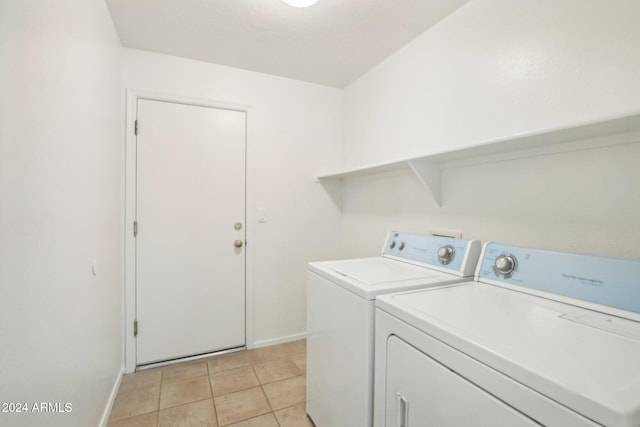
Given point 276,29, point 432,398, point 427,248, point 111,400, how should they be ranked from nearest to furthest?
point 432,398
point 427,248
point 111,400
point 276,29

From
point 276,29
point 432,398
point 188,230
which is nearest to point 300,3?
point 276,29

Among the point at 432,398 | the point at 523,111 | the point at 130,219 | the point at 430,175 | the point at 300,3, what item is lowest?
the point at 432,398

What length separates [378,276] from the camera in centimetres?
132

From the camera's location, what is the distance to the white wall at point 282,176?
235 centimetres

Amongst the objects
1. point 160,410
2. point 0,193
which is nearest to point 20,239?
point 0,193

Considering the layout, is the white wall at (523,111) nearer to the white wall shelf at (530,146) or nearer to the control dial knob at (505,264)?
the white wall shelf at (530,146)

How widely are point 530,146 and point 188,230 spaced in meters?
2.20

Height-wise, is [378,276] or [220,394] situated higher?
[378,276]

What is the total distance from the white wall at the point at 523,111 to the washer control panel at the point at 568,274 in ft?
0.61

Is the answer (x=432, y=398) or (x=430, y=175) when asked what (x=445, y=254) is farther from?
(x=432, y=398)

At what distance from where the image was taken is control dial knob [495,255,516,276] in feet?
3.82

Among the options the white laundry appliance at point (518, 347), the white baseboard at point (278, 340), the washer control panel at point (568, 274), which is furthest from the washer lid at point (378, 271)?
Result: the white baseboard at point (278, 340)

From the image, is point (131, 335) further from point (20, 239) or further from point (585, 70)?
point (585, 70)

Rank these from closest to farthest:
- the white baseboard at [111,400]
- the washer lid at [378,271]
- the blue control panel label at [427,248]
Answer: the washer lid at [378,271] < the blue control panel label at [427,248] < the white baseboard at [111,400]
